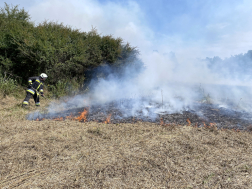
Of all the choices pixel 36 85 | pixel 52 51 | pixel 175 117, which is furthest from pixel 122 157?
pixel 52 51

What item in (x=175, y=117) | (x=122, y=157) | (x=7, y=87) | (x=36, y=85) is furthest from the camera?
(x=7, y=87)

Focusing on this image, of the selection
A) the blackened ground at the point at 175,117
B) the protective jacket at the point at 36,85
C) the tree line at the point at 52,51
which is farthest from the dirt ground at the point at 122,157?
the tree line at the point at 52,51

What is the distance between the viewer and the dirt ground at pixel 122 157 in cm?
278

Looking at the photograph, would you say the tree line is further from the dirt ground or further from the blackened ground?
the dirt ground

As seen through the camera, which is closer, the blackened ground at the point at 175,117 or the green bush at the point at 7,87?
the blackened ground at the point at 175,117

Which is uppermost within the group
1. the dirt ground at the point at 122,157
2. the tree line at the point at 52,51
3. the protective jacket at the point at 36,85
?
the tree line at the point at 52,51

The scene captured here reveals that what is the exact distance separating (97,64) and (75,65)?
2.06m

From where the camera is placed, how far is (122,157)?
348cm

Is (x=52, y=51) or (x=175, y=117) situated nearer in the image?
(x=175, y=117)

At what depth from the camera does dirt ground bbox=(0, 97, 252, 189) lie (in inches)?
109

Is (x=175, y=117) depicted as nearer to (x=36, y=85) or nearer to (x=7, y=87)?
(x=36, y=85)

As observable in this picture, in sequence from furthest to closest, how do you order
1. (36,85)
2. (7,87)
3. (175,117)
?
(7,87), (36,85), (175,117)

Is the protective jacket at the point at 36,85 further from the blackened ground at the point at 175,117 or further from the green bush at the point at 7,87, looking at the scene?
the green bush at the point at 7,87

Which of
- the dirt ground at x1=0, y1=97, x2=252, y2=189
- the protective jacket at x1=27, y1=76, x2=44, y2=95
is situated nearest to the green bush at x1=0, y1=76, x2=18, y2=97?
the protective jacket at x1=27, y1=76, x2=44, y2=95
